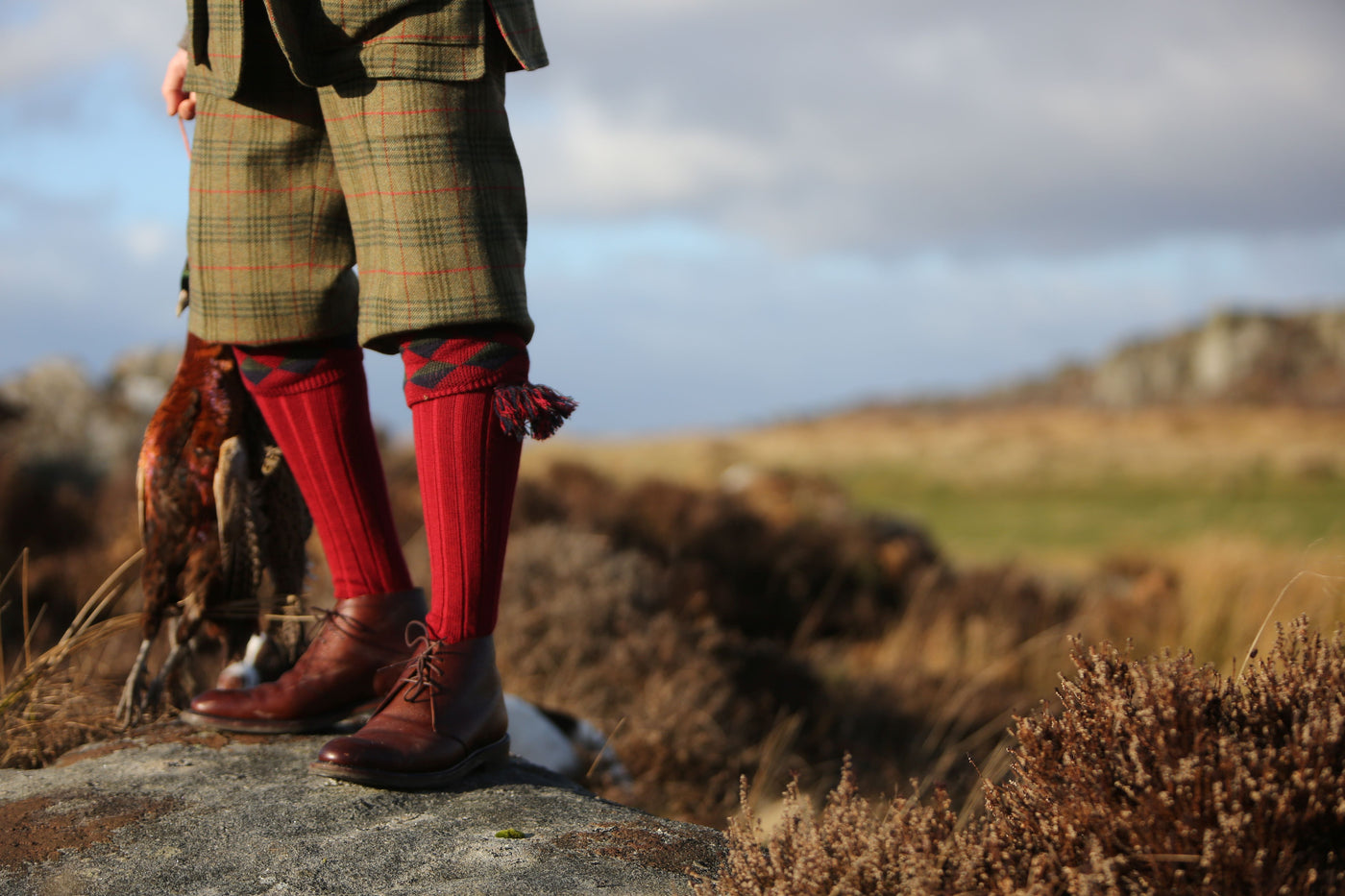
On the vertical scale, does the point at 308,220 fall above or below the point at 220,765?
above

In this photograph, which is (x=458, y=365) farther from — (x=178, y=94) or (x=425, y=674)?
(x=178, y=94)

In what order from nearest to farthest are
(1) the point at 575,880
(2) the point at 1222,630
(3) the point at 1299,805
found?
(3) the point at 1299,805
(1) the point at 575,880
(2) the point at 1222,630

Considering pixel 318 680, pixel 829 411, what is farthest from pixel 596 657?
pixel 829 411

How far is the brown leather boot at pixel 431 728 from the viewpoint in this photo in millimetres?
1912

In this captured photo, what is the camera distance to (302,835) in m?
1.76

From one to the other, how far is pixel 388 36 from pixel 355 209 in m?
0.32

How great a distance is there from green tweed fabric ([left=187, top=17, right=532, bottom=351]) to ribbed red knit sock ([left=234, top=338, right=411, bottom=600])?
7 cm

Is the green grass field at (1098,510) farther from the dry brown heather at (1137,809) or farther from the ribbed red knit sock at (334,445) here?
the dry brown heather at (1137,809)

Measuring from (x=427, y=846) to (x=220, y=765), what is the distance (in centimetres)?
62

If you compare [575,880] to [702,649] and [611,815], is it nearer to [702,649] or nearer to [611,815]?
[611,815]

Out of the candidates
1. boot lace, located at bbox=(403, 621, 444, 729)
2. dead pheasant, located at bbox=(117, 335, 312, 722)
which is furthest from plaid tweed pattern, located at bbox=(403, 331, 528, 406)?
dead pheasant, located at bbox=(117, 335, 312, 722)

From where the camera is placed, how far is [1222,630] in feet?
23.2

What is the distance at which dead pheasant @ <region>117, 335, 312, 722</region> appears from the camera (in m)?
2.46

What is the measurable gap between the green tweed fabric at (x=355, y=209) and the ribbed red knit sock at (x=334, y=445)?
7cm
